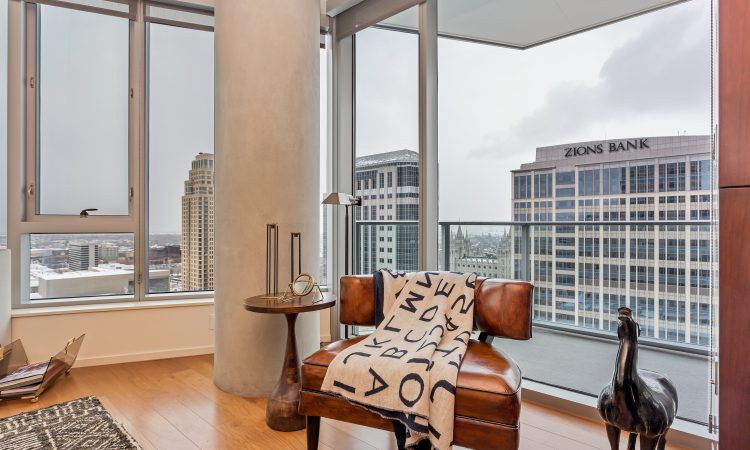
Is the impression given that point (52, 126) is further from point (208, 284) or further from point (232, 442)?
point (232, 442)

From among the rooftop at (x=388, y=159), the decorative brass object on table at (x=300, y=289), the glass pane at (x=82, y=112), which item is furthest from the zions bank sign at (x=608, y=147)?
the glass pane at (x=82, y=112)

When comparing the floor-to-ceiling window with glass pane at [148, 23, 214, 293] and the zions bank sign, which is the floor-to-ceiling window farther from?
glass pane at [148, 23, 214, 293]

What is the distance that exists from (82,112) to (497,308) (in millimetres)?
3309

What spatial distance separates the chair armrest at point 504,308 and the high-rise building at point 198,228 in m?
2.48

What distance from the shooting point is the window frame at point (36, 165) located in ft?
10.5

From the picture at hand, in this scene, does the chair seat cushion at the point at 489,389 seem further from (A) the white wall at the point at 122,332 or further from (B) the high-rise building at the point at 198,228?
(B) the high-rise building at the point at 198,228

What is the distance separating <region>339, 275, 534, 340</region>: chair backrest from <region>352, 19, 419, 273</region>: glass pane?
1.05m

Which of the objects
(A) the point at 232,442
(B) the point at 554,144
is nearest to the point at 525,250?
(B) the point at 554,144

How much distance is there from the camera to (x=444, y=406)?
63.9 inches

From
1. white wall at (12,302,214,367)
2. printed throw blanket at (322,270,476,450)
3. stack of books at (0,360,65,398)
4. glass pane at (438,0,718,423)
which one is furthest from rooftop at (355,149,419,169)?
stack of books at (0,360,65,398)

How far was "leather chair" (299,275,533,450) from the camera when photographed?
1.58m

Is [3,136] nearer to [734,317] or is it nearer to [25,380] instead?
[25,380]

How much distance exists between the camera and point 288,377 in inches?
91.8

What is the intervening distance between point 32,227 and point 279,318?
6.59 feet
